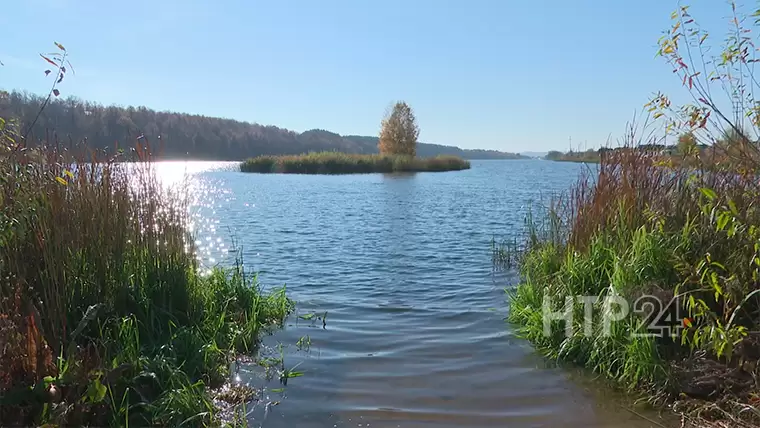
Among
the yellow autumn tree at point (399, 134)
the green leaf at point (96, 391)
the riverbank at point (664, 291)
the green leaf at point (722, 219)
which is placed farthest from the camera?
the yellow autumn tree at point (399, 134)

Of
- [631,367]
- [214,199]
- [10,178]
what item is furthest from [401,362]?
[214,199]

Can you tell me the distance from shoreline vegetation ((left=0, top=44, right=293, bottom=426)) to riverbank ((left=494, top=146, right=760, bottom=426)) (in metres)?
3.02

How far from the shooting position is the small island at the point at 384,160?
4566 centimetres

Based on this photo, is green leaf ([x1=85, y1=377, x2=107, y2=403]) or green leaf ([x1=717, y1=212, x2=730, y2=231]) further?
green leaf ([x1=85, y1=377, x2=107, y2=403])

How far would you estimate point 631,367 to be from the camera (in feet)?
12.8

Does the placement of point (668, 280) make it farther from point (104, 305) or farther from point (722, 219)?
point (104, 305)

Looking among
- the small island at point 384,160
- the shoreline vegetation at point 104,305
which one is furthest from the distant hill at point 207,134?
the small island at point 384,160

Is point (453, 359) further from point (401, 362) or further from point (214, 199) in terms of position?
point (214, 199)

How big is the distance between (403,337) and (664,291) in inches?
103

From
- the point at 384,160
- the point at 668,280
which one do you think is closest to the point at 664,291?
the point at 668,280

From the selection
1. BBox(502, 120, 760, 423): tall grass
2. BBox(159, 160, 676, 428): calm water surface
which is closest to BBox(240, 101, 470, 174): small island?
BBox(159, 160, 676, 428): calm water surface

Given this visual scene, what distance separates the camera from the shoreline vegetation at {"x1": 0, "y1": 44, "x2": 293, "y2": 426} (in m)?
2.98

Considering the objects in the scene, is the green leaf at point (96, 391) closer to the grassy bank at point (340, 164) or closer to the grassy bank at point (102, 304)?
the grassy bank at point (102, 304)

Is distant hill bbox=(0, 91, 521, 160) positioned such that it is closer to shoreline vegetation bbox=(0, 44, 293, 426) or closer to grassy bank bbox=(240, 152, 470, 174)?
shoreline vegetation bbox=(0, 44, 293, 426)
